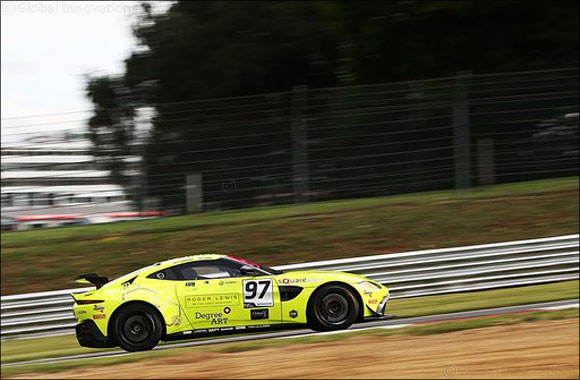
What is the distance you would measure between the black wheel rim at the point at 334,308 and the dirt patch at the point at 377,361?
4.38m

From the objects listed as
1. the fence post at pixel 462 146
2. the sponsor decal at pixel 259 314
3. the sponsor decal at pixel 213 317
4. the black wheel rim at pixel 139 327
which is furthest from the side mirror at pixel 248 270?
the fence post at pixel 462 146

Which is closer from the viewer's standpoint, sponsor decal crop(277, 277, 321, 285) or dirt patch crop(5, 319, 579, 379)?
sponsor decal crop(277, 277, 321, 285)

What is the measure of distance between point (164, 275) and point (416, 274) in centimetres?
93

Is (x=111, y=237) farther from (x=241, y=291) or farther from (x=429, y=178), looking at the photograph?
(x=429, y=178)

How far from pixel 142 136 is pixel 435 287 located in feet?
4.53

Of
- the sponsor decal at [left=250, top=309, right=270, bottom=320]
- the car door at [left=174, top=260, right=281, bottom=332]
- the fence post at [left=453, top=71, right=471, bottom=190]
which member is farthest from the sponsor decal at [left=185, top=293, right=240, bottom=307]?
the fence post at [left=453, top=71, right=471, bottom=190]

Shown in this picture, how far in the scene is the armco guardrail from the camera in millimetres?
2211

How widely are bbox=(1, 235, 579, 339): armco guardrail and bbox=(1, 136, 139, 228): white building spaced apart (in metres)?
0.33

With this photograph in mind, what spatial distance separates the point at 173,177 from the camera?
77.8 inches

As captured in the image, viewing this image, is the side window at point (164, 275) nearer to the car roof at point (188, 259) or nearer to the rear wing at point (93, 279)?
the car roof at point (188, 259)

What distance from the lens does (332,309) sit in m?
1.89

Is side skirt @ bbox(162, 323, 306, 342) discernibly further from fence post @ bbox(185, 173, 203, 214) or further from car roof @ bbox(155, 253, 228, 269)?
fence post @ bbox(185, 173, 203, 214)

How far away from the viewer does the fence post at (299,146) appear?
199 centimetres

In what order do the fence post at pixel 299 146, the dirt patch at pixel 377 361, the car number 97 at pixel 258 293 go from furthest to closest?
the dirt patch at pixel 377 361 → the fence post at pixel 299 146 → the car number 97 at pixel 258 293
